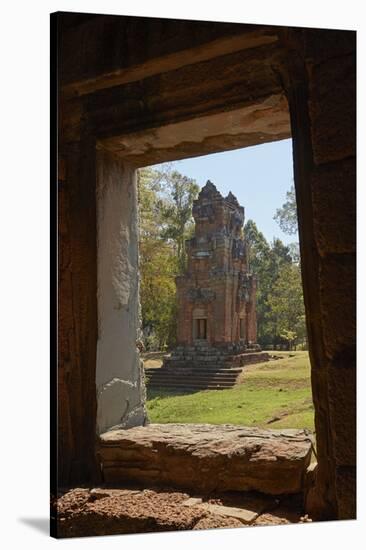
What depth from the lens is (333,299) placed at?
4.10m

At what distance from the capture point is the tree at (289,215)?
436 centimetres

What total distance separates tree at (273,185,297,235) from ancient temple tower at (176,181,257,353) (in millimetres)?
232

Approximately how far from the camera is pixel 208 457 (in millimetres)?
4398

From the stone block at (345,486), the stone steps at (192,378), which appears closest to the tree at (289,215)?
the stone steps at (192,378)

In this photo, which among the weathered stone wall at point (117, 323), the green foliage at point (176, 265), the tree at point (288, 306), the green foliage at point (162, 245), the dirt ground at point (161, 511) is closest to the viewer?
the dirt ground at point (161, 511)

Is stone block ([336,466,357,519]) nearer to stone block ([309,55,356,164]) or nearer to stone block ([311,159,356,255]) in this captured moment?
stone block ([311,159,356,255])

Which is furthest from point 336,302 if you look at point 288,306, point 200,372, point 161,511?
point 161,511

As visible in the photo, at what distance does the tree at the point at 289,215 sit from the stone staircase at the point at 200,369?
0.75 meters

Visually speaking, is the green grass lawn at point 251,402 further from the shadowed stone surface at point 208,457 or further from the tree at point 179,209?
the tree at point 179,209

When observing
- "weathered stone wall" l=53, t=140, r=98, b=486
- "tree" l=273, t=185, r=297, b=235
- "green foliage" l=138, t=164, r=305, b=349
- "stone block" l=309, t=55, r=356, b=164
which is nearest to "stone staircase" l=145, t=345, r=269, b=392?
"green foliage" l=138, t=164, r=305, b=349

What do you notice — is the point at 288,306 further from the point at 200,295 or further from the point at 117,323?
the point at 117,323

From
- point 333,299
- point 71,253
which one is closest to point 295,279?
point 333,299

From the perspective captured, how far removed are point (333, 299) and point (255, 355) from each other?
0.64 m

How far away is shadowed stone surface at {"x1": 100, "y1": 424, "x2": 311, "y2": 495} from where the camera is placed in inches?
169
